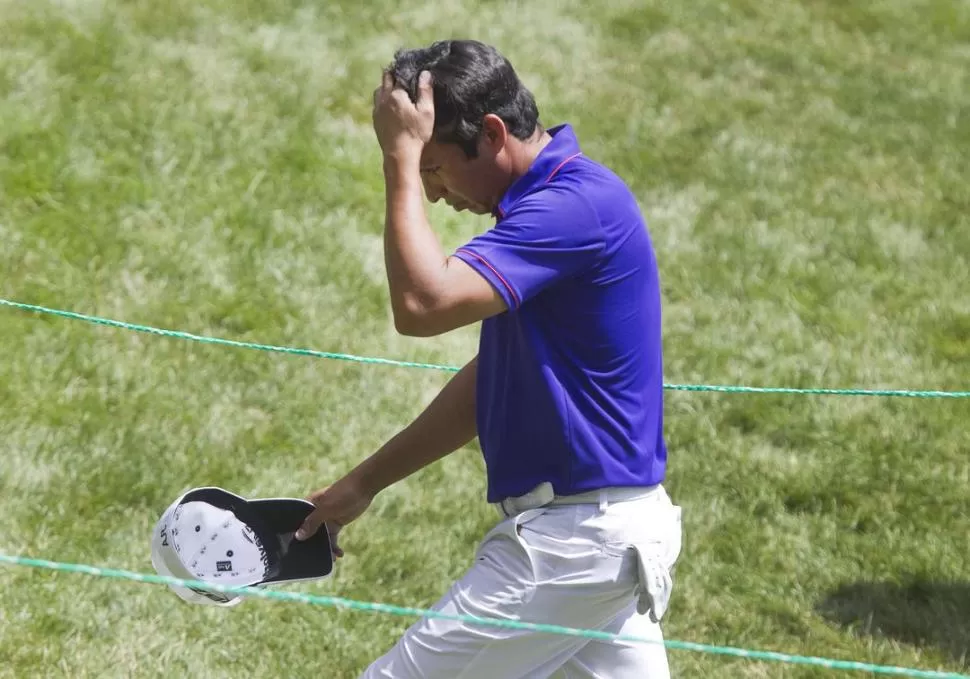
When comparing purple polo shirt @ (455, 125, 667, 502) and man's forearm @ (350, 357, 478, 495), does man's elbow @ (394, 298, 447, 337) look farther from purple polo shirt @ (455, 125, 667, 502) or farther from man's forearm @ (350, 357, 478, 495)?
man's forearm @ (350, 357, 478, 495)

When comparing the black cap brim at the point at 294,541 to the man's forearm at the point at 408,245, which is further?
the black cap brim at the point at 294,541

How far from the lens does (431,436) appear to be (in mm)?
3090

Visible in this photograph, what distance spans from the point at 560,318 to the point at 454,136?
1.40 ft

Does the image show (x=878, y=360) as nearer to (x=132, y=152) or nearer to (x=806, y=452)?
(x=806, y=452)

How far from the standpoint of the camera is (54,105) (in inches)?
241

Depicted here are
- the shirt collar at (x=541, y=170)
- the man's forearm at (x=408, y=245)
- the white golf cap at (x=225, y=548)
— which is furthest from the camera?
the white golf cap at (x=225, y=548)

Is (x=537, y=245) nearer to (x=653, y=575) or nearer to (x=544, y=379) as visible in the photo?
(x=544, y=379)

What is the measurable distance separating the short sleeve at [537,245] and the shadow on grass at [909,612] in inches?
88.8

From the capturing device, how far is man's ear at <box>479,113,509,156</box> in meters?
2.62

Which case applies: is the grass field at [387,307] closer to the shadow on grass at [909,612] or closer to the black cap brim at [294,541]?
the shadow on grass at [909,612]

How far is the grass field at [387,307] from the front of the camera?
4227mm

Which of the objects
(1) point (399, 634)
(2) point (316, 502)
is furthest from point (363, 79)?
(2) point (316, 502)

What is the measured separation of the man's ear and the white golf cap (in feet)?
3.40

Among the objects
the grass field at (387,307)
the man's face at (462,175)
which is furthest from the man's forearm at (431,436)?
the grass field at (387,307)
